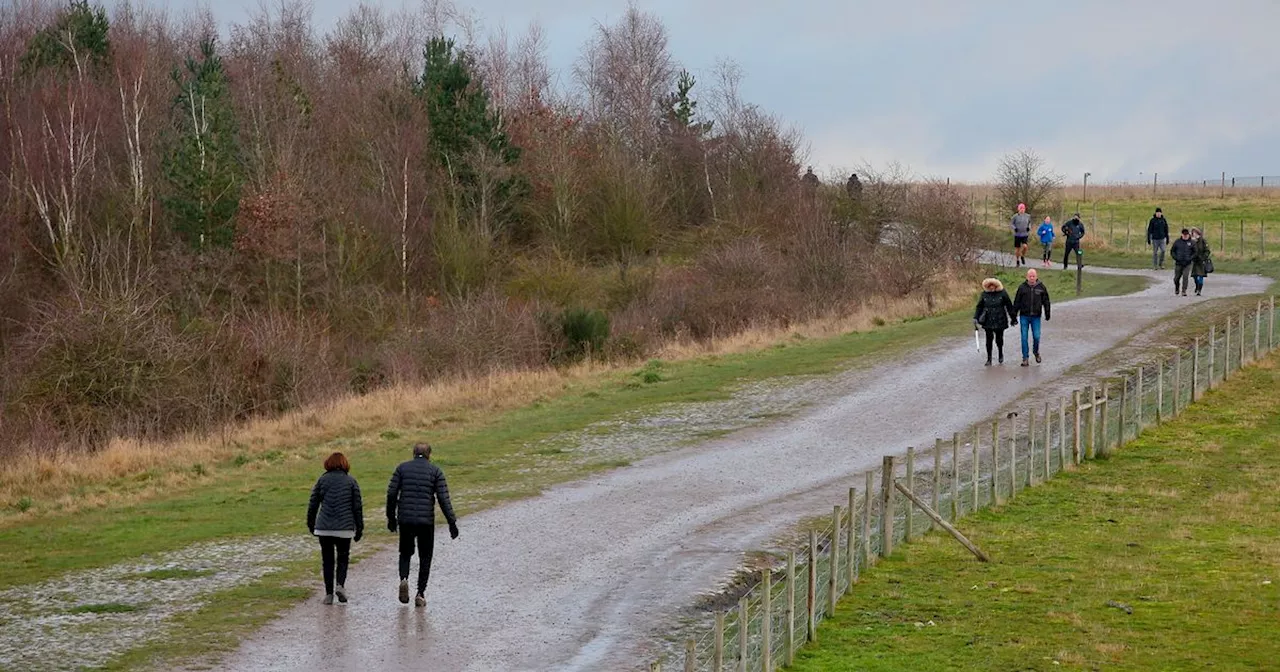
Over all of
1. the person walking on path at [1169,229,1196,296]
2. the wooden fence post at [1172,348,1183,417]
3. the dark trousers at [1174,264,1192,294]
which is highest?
the person walking on path at [1169,229,1196,296]

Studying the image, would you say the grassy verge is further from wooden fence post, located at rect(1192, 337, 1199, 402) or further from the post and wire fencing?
wooden fence post, located at rect(1192, 337, 1199, 402)

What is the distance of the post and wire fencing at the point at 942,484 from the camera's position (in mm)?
16234

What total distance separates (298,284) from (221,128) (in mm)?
6885

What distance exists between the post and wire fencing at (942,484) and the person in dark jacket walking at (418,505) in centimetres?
309

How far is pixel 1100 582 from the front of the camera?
65.6ft

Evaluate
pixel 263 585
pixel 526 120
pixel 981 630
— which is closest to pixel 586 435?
pixel 263 585

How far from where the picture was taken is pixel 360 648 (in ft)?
53.5

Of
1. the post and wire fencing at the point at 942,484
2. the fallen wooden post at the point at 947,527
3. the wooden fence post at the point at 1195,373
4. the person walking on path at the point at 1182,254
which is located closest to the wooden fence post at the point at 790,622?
the post and wire fencing at the point at 942,484

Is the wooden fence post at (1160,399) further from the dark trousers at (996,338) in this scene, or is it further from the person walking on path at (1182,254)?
the person walking on path at (1182,254)

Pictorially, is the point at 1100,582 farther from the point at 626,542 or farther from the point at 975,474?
the point at 626,542

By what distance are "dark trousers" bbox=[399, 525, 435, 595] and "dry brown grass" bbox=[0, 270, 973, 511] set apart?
10661 millimetres

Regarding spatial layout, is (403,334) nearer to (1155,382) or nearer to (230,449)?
(230,449)

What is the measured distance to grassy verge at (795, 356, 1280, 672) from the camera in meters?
16.7

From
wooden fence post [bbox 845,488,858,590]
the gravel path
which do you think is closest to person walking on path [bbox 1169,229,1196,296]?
the gravel path
